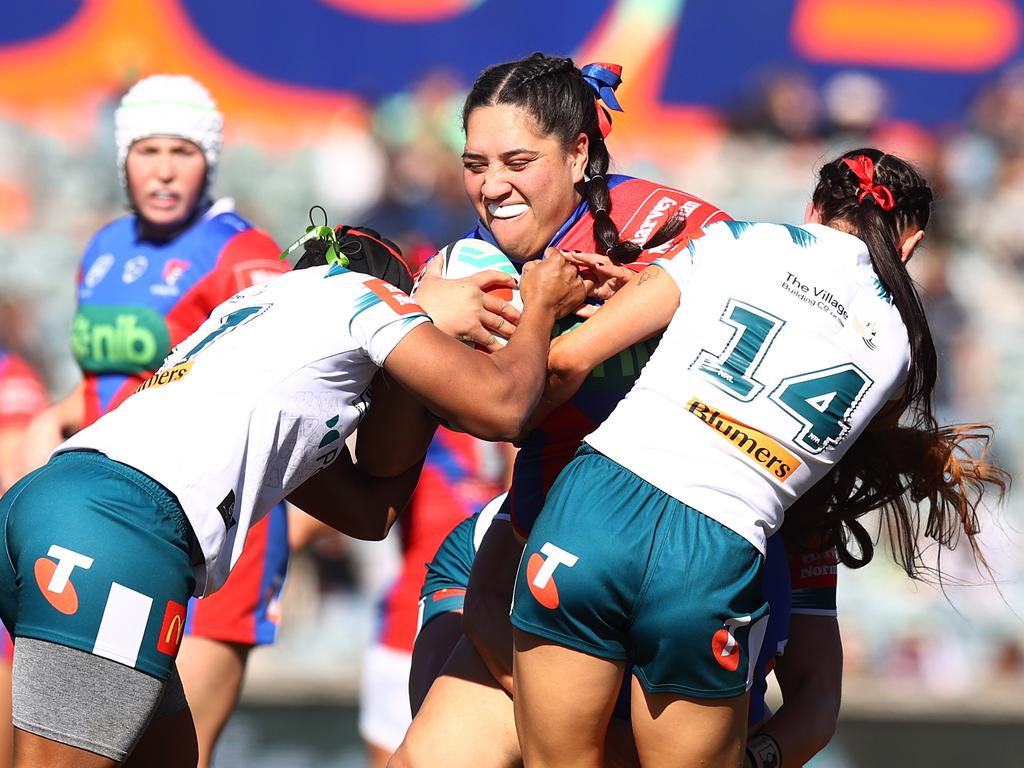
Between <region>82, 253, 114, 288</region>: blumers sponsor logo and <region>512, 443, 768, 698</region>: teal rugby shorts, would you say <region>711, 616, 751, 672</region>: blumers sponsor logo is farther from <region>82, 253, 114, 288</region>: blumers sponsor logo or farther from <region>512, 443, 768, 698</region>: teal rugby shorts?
<region>82, 253, 114, 288</region>: blumers sponsor logo

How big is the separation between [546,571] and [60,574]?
925 millimetres

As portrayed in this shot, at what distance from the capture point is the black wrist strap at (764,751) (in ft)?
10.5

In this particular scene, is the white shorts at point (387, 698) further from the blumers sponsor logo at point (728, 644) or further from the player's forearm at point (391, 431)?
the blumers sponsor logo at point (728, 644)

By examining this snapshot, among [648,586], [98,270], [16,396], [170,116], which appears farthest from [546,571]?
[16,396]

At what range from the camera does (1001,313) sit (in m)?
8.39

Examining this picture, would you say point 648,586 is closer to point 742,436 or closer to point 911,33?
point 742,436

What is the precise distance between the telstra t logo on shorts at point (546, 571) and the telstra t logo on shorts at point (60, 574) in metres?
0.85

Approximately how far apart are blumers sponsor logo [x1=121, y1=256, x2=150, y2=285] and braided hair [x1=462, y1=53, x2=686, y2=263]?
1580 millimetres

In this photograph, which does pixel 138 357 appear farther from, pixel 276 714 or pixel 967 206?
pixel 967 206

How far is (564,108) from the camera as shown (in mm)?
3240

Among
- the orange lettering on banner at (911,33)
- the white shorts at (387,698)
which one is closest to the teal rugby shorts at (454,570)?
the white shorts at (387,698)

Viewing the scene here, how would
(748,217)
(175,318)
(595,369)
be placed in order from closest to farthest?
1. (595,369)
2. (175,318)
3. (748,217)

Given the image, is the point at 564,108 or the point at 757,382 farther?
the point at 564,108

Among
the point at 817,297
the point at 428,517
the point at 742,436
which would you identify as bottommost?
the point at 428,517
